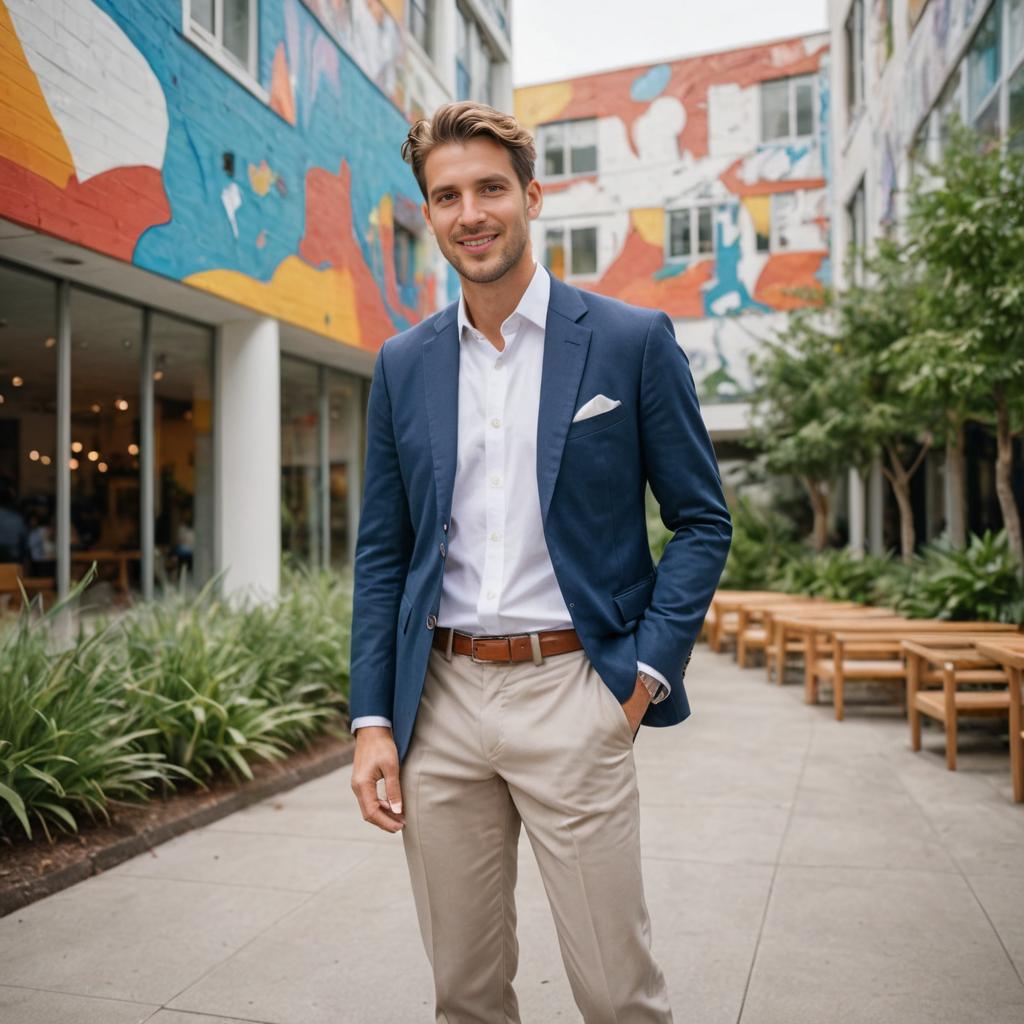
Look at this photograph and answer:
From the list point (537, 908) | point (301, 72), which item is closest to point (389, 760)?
point (537, 908)

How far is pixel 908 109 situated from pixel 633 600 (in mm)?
14720

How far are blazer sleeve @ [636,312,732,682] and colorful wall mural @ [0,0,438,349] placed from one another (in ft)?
21.1

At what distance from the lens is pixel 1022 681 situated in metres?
5.95

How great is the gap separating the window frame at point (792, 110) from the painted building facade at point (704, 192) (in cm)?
3

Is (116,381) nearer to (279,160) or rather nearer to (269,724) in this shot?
(279,160)

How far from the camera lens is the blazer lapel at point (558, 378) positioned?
202 cm

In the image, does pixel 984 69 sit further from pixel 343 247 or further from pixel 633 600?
pixel 633 600

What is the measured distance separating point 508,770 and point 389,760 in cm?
26

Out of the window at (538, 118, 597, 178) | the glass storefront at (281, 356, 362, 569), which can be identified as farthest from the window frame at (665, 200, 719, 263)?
the glass storefront at (281, 356, 362, 569)

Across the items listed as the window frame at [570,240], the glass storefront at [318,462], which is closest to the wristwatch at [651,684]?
the glass storefront at [318,462]

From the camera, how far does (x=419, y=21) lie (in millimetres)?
15742

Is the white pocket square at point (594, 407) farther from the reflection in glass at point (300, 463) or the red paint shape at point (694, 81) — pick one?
the red paint shape at point (694, 81)

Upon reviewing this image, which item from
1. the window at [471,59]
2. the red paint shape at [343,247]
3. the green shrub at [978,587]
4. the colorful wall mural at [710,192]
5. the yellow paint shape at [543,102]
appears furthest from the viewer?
the yellow paint shape at [543,102]

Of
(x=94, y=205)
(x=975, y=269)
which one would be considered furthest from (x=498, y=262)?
(x=94, y=205)
